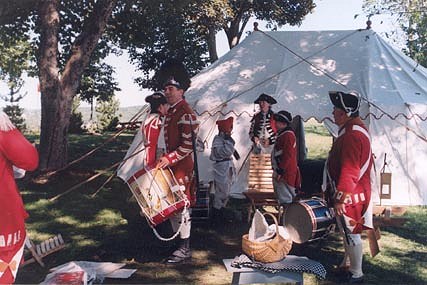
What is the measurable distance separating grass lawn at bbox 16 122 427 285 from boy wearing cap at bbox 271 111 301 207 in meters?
0.79

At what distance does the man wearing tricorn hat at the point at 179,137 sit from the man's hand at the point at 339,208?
165 cm

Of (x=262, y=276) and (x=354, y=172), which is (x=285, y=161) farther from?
(x=262, y=276)

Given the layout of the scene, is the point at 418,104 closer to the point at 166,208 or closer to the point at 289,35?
the point at 289,35

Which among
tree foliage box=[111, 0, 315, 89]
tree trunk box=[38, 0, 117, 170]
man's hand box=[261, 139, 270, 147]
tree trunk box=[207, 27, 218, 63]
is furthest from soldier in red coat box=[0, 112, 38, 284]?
tree trunk box=[207, 27, 218, 63]

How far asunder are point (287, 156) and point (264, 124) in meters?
1.85

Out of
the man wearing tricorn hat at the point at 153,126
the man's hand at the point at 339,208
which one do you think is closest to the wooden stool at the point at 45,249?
the man wearing tricorn hat at the point at 153,126

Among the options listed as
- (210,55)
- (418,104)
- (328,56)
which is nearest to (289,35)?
(328,56)

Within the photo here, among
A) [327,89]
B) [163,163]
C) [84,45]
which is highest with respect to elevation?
[84,45]

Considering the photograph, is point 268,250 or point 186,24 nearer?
point 268,250

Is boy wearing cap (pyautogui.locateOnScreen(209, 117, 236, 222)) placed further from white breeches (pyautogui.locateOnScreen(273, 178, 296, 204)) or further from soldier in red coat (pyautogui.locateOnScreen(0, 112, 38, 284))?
soldier in red coat (pyautogui.locateOnScreen(0, 112, 38, 284))

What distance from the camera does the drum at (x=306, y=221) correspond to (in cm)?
439

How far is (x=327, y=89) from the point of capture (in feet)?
28.3

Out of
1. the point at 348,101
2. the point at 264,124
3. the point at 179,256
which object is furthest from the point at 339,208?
the point at 264,124

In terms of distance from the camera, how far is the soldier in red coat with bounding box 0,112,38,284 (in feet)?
9.72
